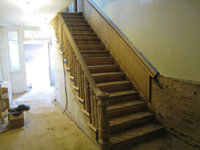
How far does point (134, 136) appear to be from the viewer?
248cm

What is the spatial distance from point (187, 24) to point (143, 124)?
5.80 ft

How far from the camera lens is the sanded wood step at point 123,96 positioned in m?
3.05

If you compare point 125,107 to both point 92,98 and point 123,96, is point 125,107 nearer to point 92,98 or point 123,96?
point 123,96

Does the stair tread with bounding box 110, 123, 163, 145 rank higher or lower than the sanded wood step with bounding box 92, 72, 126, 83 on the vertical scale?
lower

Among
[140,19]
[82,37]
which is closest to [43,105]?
[82,37]

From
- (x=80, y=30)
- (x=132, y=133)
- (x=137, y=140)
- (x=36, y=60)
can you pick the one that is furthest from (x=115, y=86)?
(x=36, y=60)

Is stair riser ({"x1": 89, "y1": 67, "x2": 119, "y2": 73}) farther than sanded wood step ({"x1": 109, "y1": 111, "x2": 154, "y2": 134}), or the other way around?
stair riser ({"x1": 89, "y1": 67, "x2": 119, "y2": 73})

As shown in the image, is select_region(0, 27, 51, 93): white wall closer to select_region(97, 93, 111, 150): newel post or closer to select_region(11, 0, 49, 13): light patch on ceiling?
select_region(11, 0, 49, 13): light patch on ceiling

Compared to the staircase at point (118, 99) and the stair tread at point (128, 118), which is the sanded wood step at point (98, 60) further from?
the stair tread at point (128, 118)

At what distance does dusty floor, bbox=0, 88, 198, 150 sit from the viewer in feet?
8.20

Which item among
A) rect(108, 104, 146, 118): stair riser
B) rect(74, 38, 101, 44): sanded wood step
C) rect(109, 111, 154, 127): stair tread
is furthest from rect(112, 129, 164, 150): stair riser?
rect(74, 38, 101, 44): sanded wood step

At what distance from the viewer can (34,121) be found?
3.77 metres

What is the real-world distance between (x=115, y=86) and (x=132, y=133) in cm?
105

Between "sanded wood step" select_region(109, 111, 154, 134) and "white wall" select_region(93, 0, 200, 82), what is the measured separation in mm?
832
